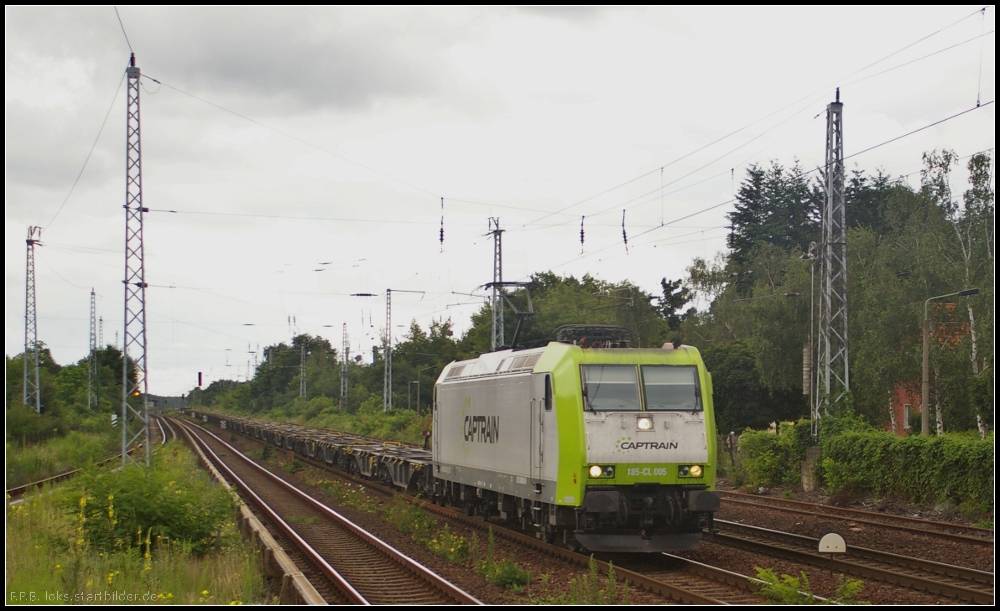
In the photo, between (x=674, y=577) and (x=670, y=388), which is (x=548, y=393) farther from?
A: (x=674, y=577)

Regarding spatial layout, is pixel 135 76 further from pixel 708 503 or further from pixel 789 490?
pixel 789 490

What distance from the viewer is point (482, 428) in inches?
747

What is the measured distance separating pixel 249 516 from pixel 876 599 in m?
12.1

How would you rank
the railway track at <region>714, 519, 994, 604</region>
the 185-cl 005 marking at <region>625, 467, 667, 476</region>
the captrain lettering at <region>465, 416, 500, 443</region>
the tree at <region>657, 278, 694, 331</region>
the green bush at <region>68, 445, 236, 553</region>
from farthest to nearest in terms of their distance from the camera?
the tree at <region>657, 278, 694, 331</region>, the captrain lettering at <region>465, 416, 500, 443</region>, the green bush at <region>68, 445, 236, 553</region>, the 185-cl 005 marking at <region>625, 467, 667, 476</region>, the railway track at <region>714, 519, 994, 604</region>

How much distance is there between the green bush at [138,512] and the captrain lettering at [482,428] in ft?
16.2

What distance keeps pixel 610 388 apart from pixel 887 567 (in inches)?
179

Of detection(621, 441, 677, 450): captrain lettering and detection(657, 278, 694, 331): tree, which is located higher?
detection(657, 278, 694, 331): tree

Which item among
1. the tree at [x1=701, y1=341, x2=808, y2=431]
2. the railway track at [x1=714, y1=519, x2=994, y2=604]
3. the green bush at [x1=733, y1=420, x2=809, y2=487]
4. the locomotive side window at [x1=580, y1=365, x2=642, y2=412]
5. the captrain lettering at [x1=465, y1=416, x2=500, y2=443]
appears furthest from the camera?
the tree at [x1=701, y1=341, x2=808, y2=431]

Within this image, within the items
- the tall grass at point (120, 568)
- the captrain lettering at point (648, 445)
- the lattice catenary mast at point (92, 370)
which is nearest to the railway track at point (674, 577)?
the captrain lettering at point (648, 445)

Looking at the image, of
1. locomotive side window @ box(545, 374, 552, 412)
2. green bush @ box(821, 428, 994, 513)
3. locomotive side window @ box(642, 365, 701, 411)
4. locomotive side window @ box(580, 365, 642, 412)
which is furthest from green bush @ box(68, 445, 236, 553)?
green bush @ box(821, 428, 994, 513)

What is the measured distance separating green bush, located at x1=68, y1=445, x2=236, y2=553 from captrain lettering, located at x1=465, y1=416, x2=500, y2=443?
16.2 ft

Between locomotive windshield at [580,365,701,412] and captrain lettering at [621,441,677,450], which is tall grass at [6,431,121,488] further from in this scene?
captrain lettering at [621,441,677,450]

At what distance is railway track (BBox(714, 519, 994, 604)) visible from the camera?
11.6 meters

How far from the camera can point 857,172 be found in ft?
241
